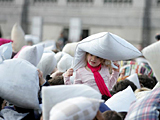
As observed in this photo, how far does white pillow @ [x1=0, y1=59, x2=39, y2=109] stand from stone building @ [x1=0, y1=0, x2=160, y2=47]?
17835mm

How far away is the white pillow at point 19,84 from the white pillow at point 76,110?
0.70m

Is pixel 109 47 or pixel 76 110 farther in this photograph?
pixel 109 47

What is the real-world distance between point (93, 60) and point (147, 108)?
1558 mm

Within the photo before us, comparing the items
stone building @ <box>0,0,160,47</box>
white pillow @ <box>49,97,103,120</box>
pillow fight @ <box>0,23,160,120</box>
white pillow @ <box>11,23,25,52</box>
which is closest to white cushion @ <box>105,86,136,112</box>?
pillow fight @ <box>0,23,160,120</box>

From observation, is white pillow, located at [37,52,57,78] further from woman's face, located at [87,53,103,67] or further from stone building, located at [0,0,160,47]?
stone building, located at [0,0,160,47]

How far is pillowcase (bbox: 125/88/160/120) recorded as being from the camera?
2.13 metres

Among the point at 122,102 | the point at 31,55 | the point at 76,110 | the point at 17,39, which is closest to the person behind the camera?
the point at 76,110

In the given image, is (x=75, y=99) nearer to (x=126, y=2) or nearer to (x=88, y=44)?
(x=88, y=44)

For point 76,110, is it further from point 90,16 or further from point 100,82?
point 90,16

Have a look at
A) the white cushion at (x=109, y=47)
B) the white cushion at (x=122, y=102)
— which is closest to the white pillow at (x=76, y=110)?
the white cushion at (x=122, y=102)

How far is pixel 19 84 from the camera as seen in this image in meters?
2.67

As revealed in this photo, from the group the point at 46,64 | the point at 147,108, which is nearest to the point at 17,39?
the point at 46,64

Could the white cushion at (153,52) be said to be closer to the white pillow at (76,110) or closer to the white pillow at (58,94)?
the white pillow at (58,94)

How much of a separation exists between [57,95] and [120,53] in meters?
1.42
